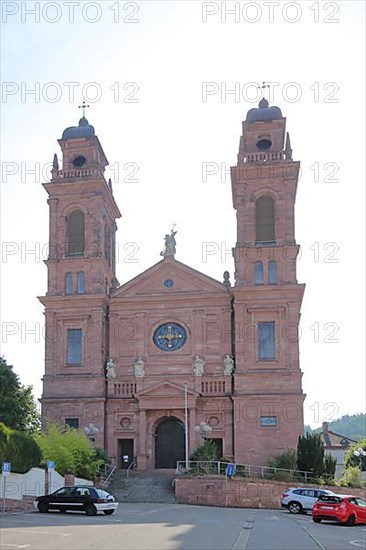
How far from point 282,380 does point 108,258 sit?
16175 mm

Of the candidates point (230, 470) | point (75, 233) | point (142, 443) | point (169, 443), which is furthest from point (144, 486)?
point (75, 233)

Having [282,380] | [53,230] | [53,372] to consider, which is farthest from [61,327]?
[282,380]

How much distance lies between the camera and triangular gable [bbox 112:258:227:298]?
56.2 m

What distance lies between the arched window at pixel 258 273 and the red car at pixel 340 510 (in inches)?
951

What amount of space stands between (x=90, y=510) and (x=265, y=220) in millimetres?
29837

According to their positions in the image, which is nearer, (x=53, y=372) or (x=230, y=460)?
(x=230, y=460)

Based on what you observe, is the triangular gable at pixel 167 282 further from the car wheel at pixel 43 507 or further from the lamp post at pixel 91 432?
the car wheel at pixel 43 507

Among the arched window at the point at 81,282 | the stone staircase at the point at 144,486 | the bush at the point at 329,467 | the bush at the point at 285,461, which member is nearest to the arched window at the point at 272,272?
the bush at the point at 285,461

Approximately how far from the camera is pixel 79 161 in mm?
60031

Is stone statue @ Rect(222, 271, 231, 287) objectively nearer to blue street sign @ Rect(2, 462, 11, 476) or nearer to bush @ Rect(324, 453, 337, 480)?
bush @ Rect(324, 453, 337, 480)

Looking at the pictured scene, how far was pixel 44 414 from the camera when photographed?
54625 millimetres

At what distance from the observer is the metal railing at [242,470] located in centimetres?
4597

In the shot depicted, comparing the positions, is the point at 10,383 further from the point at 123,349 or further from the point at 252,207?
the point at 252,207

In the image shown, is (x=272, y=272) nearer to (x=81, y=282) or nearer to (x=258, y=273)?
(x=258, y=273)
